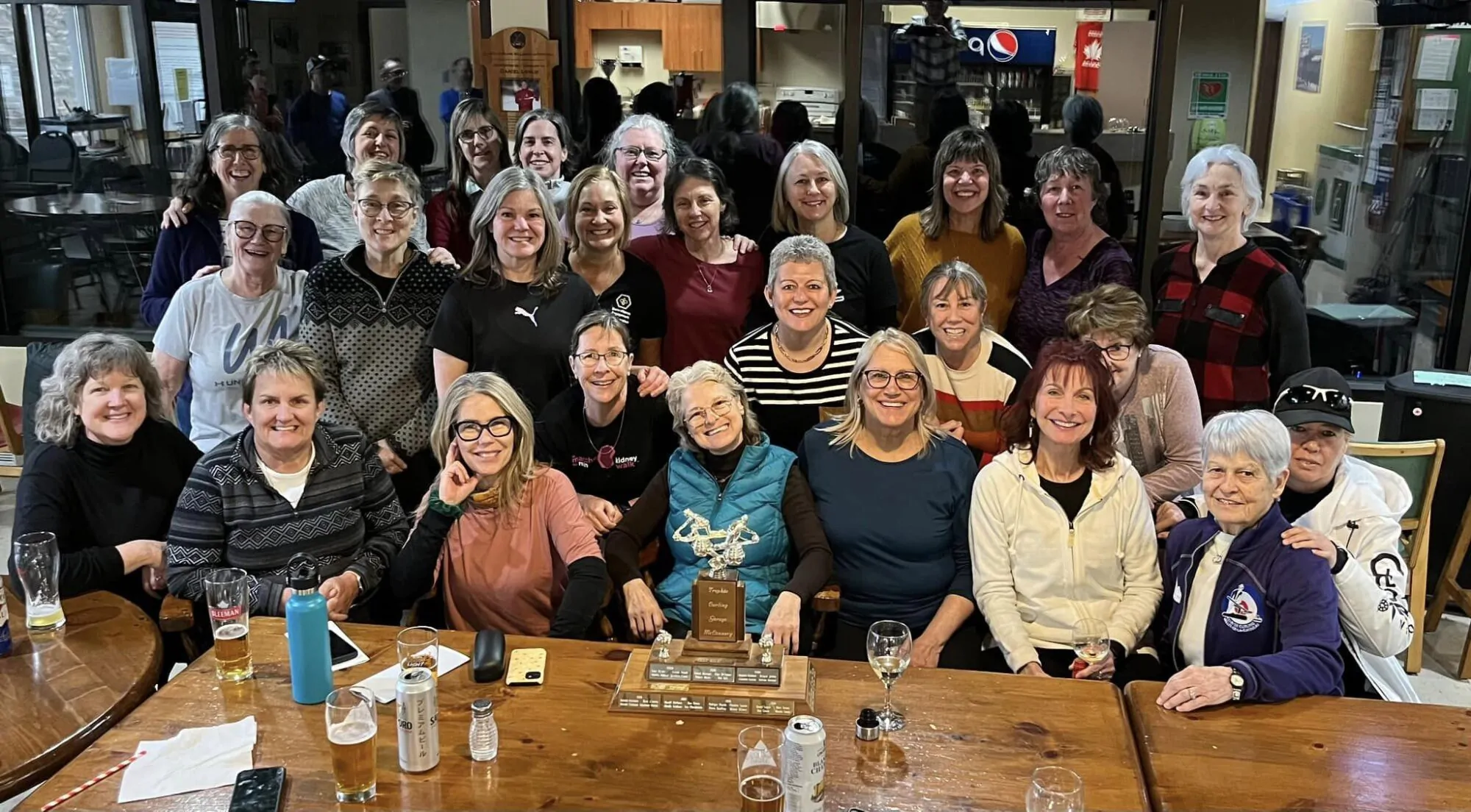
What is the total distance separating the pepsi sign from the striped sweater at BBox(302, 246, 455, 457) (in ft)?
8.30

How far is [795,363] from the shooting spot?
3.37 metres

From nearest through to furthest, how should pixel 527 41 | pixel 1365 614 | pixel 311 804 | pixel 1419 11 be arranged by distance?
pixel 311 804, pixel 1365 614, pixel 1419 11, pixel 527 41

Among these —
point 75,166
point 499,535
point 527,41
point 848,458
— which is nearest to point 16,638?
point 499,535

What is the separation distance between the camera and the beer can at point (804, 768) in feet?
5.99

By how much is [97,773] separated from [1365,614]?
246 cm

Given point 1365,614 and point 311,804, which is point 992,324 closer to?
point 1365,614

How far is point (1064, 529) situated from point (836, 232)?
144 cm

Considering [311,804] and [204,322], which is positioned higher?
[204,322]

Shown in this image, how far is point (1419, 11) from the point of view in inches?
185

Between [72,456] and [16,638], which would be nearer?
[16,638]

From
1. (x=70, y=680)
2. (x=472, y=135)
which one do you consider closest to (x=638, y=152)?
(x=472, y=135)

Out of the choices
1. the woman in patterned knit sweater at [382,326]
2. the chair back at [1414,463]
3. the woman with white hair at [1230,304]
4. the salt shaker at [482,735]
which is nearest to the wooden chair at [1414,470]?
the chair back at [1414,463]

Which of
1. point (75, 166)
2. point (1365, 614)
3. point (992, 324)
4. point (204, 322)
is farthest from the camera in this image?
point (75, 166)

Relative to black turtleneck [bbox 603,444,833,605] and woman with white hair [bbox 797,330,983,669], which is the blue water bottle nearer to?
black turtleneck [bbox 603,444,833,605]
